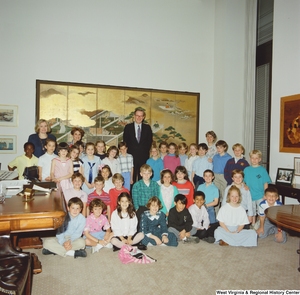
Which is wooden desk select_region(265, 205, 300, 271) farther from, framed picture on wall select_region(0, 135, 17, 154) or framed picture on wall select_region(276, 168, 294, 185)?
framed picture on wall select_region(0, 135, 17, 154)

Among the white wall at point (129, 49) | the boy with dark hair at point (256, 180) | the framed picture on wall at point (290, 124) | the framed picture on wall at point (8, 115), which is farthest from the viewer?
the white wall at point (129, 49)

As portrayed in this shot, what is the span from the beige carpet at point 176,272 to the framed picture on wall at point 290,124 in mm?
2419

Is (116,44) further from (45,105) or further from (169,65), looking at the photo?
(45,105)

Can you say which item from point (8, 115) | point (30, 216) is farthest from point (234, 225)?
point (8, 115)

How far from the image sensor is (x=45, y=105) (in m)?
6.85

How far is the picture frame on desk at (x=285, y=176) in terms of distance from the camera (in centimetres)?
573

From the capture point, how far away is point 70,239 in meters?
4.07

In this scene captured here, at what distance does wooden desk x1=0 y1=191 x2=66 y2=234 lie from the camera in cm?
214

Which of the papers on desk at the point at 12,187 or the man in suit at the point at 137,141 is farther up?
the man in suit at the point at 137,141

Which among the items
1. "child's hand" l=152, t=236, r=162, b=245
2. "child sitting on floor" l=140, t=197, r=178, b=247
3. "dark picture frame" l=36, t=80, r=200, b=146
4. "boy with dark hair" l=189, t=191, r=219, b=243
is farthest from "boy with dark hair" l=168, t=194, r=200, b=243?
"dark picture frame" l=36, t=80, r=200, b=146

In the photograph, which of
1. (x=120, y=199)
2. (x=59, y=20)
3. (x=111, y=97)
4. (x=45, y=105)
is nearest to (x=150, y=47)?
(x=111, y=97)

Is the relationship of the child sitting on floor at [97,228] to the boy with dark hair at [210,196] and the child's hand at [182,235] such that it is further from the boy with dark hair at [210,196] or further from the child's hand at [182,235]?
the boy with dark hair at [210,196]

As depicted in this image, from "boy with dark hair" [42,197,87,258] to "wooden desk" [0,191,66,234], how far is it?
1.63 metres

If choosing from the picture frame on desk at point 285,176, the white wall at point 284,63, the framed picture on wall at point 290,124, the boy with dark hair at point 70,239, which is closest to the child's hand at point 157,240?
the boy with dark hair at point 70,239
